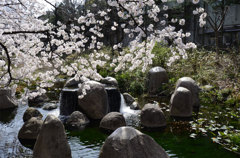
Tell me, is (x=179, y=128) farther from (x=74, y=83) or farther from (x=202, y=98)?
(x=74, y=83)

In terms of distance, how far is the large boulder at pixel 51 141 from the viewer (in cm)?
464

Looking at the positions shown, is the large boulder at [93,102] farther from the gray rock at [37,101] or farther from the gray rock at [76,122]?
the gray rock at [37,101]

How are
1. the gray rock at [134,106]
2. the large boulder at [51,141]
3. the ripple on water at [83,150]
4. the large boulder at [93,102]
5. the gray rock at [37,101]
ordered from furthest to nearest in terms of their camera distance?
the gray rock at [37,101] → the gray rock at [134,106] → the large boulder at [93,102] → the ripple on water at [83,150] → the large boulder at [51,141]

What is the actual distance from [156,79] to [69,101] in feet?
15.6

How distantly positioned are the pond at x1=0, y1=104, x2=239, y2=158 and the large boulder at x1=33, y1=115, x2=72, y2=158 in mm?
679

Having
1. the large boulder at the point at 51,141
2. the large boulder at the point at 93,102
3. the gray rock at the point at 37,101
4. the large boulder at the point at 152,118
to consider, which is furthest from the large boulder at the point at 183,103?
the gray rock at the point at 37,101

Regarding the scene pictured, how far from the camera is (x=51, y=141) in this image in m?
4.67

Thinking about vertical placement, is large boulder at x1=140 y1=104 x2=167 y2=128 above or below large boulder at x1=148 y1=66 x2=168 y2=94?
below

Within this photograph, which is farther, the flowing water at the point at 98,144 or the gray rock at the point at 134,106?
the gray rock at the point at 134,106

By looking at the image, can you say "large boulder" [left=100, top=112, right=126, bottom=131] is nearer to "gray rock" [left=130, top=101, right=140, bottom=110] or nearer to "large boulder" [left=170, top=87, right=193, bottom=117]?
"large boulder" [left=170, top=87, right=193, bottom=117]

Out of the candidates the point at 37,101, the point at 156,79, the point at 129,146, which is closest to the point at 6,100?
the point at 37,101

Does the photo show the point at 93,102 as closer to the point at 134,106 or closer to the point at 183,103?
the point at 134,106

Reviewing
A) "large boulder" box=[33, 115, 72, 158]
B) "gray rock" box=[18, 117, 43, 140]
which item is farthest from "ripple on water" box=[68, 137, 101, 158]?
"gray rock" box=[18, 117, 43, 140]

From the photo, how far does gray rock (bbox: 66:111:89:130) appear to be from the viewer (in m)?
7.41
